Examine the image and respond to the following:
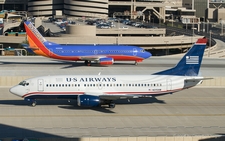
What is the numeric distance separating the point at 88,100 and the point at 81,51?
97.1 ft

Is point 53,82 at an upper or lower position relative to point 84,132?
upper

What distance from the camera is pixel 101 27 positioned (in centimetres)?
17062

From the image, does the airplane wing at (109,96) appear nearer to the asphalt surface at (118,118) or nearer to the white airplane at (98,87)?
the white airplane at (98,87)

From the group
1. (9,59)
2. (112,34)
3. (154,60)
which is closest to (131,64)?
(154,60)

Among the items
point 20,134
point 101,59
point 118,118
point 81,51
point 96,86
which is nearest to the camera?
point 20,134

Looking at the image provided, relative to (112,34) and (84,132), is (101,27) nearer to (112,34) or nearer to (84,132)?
(112,34)

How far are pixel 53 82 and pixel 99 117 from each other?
6.09 m

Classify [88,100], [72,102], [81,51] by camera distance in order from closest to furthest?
[88,100] → [72,102] → [81,51]

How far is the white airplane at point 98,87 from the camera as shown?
5334 cm

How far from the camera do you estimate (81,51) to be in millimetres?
81375

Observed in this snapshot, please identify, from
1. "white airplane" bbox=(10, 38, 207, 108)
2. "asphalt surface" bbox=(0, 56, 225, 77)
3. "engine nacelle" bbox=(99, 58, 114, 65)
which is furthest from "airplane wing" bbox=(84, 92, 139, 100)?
"engine nacelle" bbox=(99, 58, 114, 65)

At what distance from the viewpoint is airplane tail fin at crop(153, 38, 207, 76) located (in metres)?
56.0

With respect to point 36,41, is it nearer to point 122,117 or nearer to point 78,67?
point 78,67

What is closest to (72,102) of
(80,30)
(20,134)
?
(20,134)
